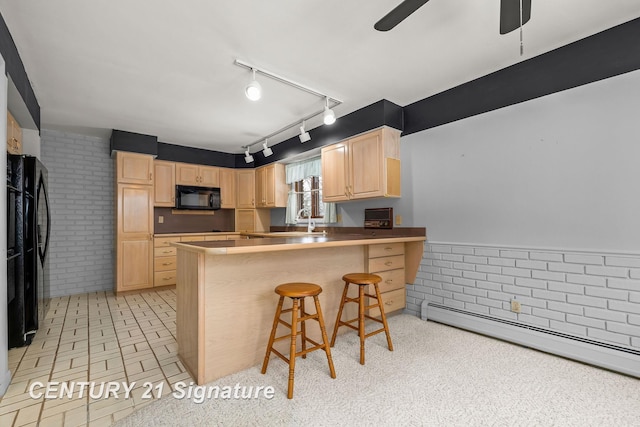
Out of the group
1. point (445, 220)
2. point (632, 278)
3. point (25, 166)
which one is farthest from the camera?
point (445, 220)

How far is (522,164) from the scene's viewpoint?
8.43ft

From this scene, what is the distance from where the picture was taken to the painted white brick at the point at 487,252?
2.73 metres

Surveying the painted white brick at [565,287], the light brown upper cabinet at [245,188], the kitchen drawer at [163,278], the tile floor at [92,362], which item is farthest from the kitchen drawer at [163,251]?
the painted white brick at [565,287]

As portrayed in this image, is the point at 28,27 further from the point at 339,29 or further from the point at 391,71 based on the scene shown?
the point at 391,71

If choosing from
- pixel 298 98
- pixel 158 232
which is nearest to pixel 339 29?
pixel 298 98

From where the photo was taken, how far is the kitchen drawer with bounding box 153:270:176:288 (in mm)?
4598

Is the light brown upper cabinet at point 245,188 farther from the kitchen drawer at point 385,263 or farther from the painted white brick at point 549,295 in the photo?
the painted white brick at point 549,295

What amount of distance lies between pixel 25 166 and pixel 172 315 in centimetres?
197

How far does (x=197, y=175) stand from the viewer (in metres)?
5.33

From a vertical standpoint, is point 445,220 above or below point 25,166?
below

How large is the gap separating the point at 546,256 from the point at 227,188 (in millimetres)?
4975

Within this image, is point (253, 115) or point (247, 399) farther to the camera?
point (253, 115)

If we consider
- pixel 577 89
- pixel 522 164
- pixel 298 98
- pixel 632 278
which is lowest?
pixel 632 278

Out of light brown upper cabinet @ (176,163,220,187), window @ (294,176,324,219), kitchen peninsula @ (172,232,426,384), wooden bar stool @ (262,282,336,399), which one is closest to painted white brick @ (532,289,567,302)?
kitchen peninsula @ (172,232,426,384)
